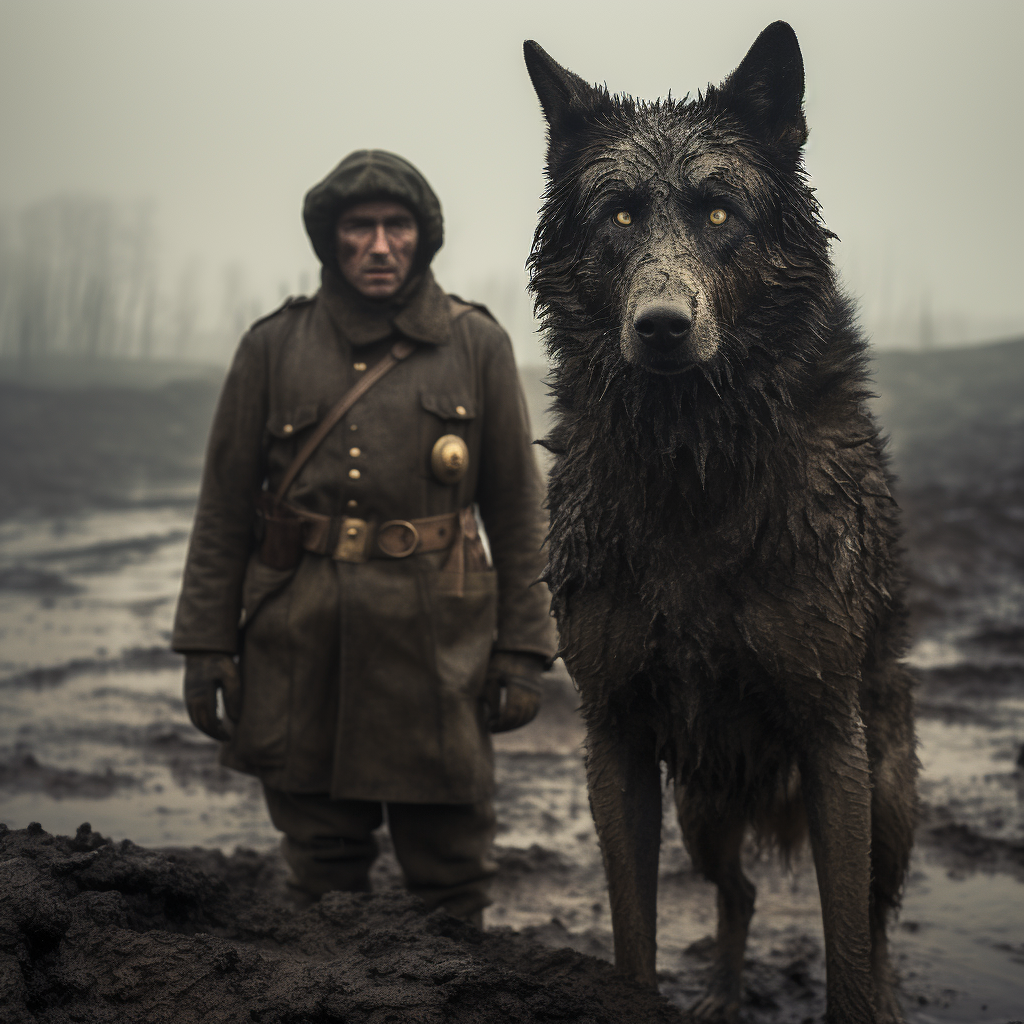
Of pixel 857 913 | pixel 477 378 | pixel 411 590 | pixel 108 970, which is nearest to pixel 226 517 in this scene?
pixel 411 590

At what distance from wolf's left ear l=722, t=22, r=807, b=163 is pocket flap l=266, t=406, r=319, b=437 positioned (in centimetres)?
175

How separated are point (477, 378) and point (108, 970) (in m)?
2.22

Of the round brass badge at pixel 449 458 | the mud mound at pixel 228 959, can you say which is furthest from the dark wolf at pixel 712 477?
the round brass badge at pixel 449 458

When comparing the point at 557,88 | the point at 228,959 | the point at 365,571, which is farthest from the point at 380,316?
the point at 228,959

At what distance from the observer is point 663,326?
7.58 ft

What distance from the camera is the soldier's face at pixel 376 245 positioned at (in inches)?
143

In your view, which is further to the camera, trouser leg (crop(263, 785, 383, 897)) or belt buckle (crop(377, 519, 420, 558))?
trouser leg (crop(263, 785, 383, 897))

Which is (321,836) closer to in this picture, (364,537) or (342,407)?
(364,537)

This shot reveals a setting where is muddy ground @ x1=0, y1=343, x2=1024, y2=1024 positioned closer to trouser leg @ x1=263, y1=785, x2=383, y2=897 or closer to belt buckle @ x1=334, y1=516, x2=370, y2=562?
trouser leg @ x1=263, y1=785, x2=383, y2=897

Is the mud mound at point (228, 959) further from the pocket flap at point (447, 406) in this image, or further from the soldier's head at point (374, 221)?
the soldier's head at point (374, 221)

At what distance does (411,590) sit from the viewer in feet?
12.0

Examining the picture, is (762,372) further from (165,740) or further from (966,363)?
(966,363)

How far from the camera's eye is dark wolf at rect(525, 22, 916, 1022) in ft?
8.29

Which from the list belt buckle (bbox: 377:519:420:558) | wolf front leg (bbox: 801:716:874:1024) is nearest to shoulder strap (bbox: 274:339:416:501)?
belt buckle (bbox: 377:519:420:558)
